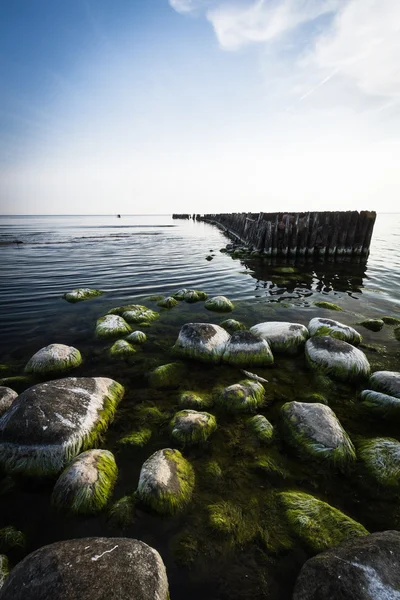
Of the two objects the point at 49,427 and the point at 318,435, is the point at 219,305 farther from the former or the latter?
the point at 49,427

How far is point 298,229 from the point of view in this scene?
1697 centimetres

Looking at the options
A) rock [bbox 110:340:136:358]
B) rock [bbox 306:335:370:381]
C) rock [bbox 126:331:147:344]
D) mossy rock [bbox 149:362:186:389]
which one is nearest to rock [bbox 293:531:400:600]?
rock [bbox 306:335:370:381]

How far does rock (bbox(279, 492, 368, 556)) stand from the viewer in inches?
90.3

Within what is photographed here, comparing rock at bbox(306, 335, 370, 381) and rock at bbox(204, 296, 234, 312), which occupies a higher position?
rock at bbox(306, 335, 370, 381)

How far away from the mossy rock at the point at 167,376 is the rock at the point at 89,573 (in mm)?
2557

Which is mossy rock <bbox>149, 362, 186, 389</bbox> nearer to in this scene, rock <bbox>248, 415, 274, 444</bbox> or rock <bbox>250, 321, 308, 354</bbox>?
rock <bbox>248, 415, 274, 444</bbox>

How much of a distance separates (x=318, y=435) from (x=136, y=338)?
414cm

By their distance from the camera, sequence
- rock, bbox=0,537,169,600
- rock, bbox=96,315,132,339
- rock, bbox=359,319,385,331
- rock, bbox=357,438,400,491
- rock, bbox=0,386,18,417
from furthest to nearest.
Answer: rock, bbox=359,319,385,331 < rock, bbox=96,315,132,339 < rock, bbox=0,386,18,417 < rock, bbox=357,438,400,491 < rock, bbox=0,537,169,600

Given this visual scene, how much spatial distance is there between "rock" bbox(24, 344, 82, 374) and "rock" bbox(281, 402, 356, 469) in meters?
3.89

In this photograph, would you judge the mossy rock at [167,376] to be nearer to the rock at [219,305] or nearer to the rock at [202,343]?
the rock at [202,343]

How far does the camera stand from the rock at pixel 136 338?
603 centimetres

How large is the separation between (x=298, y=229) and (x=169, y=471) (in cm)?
1692

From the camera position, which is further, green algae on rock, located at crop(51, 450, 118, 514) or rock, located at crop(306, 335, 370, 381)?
rock, located at crop(306, 335, 370, 381)

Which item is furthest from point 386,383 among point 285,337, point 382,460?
point 285,337
